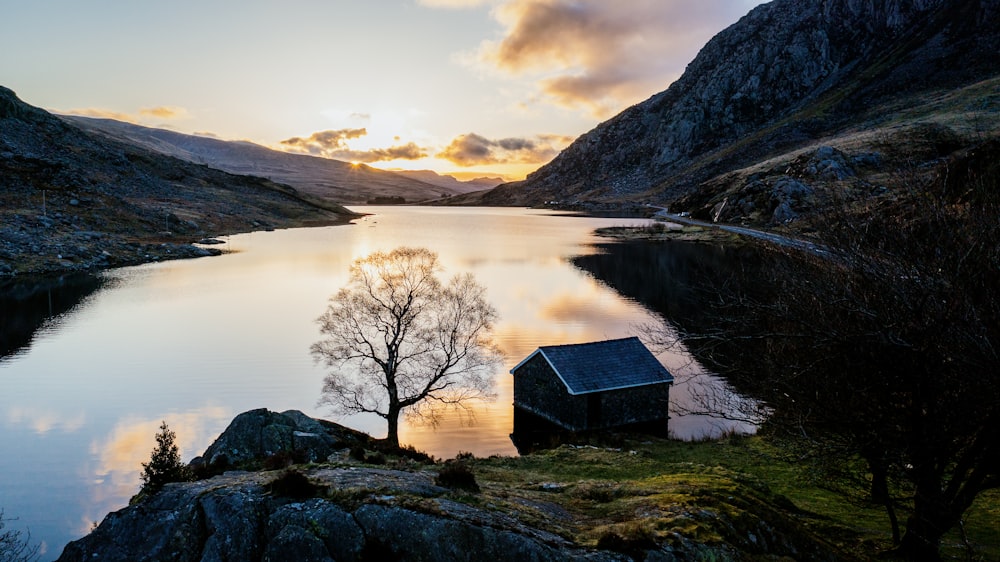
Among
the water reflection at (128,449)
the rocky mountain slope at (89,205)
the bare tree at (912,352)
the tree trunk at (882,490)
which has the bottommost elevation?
the water reflection at (128,449)

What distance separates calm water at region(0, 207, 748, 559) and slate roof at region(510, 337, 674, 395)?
264cm

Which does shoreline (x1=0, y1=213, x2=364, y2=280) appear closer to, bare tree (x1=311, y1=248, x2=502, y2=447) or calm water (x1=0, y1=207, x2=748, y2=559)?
calm water (x1=0, y1=207, x2=748, y2=559)

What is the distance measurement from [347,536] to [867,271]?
39.8ft

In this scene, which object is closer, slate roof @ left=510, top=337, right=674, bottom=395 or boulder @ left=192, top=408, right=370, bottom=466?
boulder @ left=192, top=408, right=370, bottom=466

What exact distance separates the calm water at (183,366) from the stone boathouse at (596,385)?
7.74 ft

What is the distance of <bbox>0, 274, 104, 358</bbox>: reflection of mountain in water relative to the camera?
55.9m

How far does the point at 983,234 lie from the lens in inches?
451

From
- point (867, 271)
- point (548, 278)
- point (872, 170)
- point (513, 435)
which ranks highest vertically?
point (872, 170)

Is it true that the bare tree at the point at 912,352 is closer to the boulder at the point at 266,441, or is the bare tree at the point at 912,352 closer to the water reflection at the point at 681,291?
the water reflection at the point at 681,291

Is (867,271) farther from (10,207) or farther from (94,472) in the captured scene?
(10,207)

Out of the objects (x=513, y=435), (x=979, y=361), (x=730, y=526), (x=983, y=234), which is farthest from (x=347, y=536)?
(x=513, y=435)

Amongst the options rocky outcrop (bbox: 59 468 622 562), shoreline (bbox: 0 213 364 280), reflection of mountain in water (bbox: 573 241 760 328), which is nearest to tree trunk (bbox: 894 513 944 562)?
rocky outcrop (bbox: 59 468 622 562)

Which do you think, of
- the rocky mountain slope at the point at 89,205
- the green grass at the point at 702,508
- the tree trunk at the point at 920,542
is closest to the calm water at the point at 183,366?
the green grass at the point at 702,508

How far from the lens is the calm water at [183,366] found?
3098 cm
